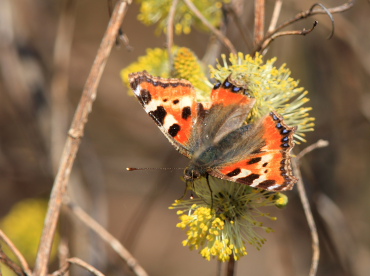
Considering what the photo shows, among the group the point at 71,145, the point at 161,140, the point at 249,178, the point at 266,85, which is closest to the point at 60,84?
the point at 71,145

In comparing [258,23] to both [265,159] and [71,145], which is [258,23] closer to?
[265,159]

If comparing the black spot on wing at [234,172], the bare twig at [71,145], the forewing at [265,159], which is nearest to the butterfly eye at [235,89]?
the forewing at [265,159]

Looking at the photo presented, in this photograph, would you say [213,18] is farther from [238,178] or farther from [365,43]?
[365,43]

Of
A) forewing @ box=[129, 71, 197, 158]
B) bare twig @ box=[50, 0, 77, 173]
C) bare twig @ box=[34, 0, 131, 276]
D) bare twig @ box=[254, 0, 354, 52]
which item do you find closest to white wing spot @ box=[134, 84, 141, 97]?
forewing @ box=[129, 71, 197, 158]

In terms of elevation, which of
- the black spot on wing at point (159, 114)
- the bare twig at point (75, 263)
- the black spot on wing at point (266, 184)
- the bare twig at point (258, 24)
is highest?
the bare twig at point (258, 24)

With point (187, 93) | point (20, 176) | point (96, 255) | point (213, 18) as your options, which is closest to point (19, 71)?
point (20, 176)

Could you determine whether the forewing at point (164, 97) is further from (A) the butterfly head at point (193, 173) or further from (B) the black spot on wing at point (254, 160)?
(B) the black spot on wing at point (254, 160)

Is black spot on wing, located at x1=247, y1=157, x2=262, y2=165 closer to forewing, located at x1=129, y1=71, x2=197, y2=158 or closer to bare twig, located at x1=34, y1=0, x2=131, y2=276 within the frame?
forewing, located at x1=129, y1=71, x2=197, y2=158
